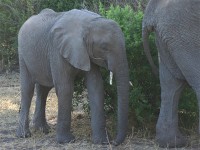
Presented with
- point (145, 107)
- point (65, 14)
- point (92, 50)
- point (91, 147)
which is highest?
point (65, 14)

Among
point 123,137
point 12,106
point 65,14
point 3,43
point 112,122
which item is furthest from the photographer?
point 3,43

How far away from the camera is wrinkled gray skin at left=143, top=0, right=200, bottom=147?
514 centimetres

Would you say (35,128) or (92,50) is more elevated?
(92,50)

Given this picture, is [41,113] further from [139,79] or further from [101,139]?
[139,79]

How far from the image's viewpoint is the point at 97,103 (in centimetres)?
591

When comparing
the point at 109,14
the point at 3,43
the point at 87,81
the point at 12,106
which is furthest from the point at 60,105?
the point at 3,43

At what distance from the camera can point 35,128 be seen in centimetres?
675

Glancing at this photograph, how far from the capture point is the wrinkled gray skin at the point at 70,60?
217 inches

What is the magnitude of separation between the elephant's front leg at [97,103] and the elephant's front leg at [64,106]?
22 cm

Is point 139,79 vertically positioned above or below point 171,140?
above

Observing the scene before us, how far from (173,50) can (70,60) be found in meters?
1.11

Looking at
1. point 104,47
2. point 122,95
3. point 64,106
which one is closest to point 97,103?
point 64,106

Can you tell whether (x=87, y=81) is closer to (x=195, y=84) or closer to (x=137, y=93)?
(x=137, y=93)

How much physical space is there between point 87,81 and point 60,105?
0.40m
